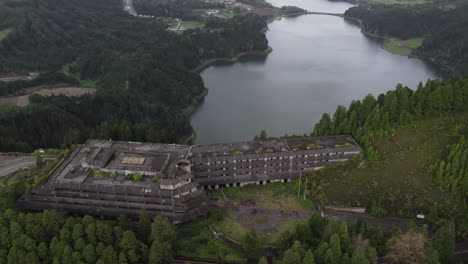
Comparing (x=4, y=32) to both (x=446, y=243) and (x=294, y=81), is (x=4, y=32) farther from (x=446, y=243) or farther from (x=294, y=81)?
(x=446, y=243)

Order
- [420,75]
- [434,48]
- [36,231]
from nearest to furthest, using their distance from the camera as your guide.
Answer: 1. [36,231]
2. [420,75]
3. [434,48]

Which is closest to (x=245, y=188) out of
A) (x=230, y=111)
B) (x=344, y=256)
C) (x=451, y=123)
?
(x=344, y=256)

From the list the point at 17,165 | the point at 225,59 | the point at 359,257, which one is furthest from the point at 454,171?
the point at 225,59

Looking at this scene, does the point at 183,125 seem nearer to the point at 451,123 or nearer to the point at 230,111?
the point at 230,111

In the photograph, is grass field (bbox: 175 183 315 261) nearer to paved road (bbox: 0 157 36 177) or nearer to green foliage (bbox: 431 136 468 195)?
green foliage (bbox: 431 136 468 195)

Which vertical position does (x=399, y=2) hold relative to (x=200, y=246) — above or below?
above
